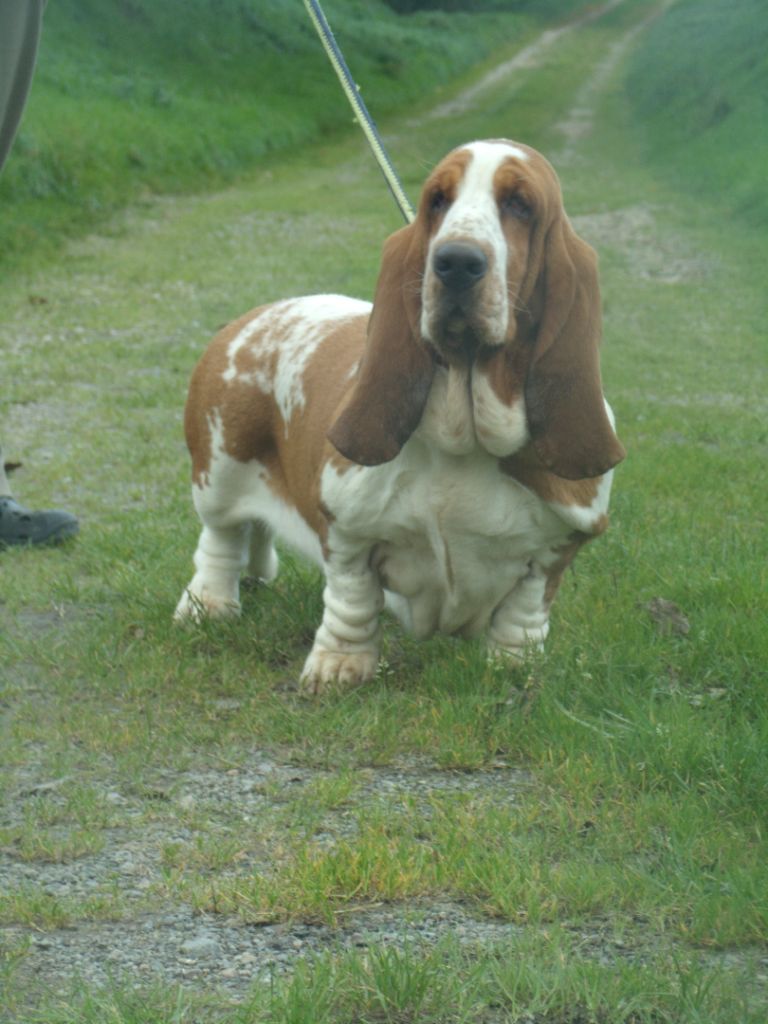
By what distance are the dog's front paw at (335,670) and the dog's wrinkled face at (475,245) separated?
0.99 m

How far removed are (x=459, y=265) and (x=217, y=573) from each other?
172cm

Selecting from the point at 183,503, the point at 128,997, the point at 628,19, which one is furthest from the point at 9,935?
the point at 628,19

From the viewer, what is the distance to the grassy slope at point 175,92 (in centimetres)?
1536

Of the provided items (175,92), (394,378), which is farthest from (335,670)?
(175,92)

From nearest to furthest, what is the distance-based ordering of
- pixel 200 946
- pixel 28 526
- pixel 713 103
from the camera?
1. pixel 200 946
2. pixel 28 526
3. pixel 713 103

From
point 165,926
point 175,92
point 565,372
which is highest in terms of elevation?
point 565,372

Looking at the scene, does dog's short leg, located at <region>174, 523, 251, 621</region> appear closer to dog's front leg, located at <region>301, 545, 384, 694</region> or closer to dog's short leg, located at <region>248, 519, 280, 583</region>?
dog's short leg, located at <region>248, 519, 280, 583</region>

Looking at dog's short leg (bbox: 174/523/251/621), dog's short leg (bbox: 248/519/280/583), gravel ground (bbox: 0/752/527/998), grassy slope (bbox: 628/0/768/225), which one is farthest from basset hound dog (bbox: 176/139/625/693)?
grassy slope (bbox: 628/0/768/225)

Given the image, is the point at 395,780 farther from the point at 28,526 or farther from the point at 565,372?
the point at 28,526

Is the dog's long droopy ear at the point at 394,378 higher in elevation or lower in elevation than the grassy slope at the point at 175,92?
higher

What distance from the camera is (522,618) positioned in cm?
421

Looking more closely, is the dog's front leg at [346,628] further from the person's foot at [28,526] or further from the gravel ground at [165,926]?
the person's foot at [28,526]

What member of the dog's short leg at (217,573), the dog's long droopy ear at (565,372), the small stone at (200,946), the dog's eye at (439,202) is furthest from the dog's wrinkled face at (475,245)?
the small stone at (200,946)

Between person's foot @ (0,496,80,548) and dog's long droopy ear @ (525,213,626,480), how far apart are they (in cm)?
263
